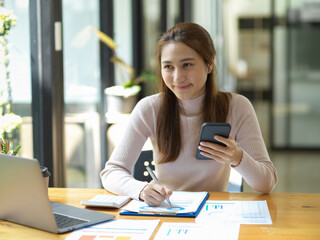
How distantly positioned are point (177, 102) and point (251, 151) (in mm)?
418

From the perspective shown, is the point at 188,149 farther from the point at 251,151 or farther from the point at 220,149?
the point at 220,149

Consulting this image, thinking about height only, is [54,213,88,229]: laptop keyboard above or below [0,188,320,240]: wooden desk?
above

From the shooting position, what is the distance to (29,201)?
1.43 m

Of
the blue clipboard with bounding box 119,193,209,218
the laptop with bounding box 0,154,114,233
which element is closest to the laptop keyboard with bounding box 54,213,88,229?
the laptop with bounding box 0,154,114,233

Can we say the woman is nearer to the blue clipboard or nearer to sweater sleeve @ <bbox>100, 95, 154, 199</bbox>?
sweater sleeve @ <bbox>100, 95, 154, 199</bbox>

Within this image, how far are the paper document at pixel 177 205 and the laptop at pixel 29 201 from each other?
0.43 ft

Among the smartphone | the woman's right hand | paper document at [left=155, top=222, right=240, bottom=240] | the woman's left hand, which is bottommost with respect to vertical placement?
paper document at [left=155, top=222, right=240, bottom=240]

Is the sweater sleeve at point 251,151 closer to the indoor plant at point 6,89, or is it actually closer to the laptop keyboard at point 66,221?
the laptop keyboard at point 66,221

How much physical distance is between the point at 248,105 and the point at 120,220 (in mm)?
895

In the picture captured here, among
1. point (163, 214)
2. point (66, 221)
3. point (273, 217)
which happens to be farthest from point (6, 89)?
point (273, 217)

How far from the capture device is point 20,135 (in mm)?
2562

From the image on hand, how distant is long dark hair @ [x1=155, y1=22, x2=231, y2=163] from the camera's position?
2043mm

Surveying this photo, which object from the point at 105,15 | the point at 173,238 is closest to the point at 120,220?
the point at 173,238

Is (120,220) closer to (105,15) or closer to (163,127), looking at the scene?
(163,127)
